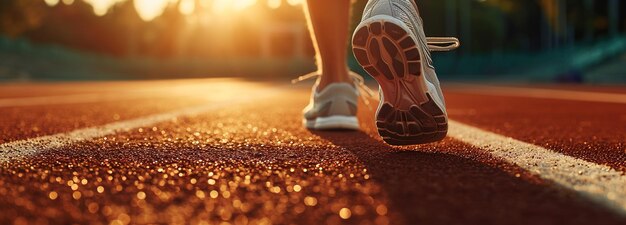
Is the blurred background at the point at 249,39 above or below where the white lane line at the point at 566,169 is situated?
below

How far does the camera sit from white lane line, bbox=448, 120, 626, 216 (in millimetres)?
1355

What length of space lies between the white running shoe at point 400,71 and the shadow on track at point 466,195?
9 centimetres

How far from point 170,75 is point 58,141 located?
4132cm

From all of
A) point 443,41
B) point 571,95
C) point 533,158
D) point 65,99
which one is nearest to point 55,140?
point 443,41

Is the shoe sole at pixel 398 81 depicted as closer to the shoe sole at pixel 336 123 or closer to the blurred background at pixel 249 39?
the shoe sole at pixel 336 123

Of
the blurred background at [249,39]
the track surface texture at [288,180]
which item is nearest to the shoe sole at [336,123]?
the track surface texture at [288,180]

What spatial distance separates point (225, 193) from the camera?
1.36 metres

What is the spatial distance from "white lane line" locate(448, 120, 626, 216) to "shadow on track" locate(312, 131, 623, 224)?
0.18 ft

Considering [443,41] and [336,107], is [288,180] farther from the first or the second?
[336,107]

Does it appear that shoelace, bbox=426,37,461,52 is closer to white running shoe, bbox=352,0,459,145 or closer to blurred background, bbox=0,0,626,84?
white running shoe, bbox=352,0,459,145

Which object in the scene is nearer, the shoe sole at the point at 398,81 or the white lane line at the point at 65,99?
the shoe sole at the point at 398,81

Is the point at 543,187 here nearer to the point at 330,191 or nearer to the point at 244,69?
the point at 330,191

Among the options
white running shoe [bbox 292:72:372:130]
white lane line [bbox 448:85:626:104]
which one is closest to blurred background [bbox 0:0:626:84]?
white lane line [bbox 448:85:626:104]

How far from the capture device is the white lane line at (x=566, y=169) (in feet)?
4.45
